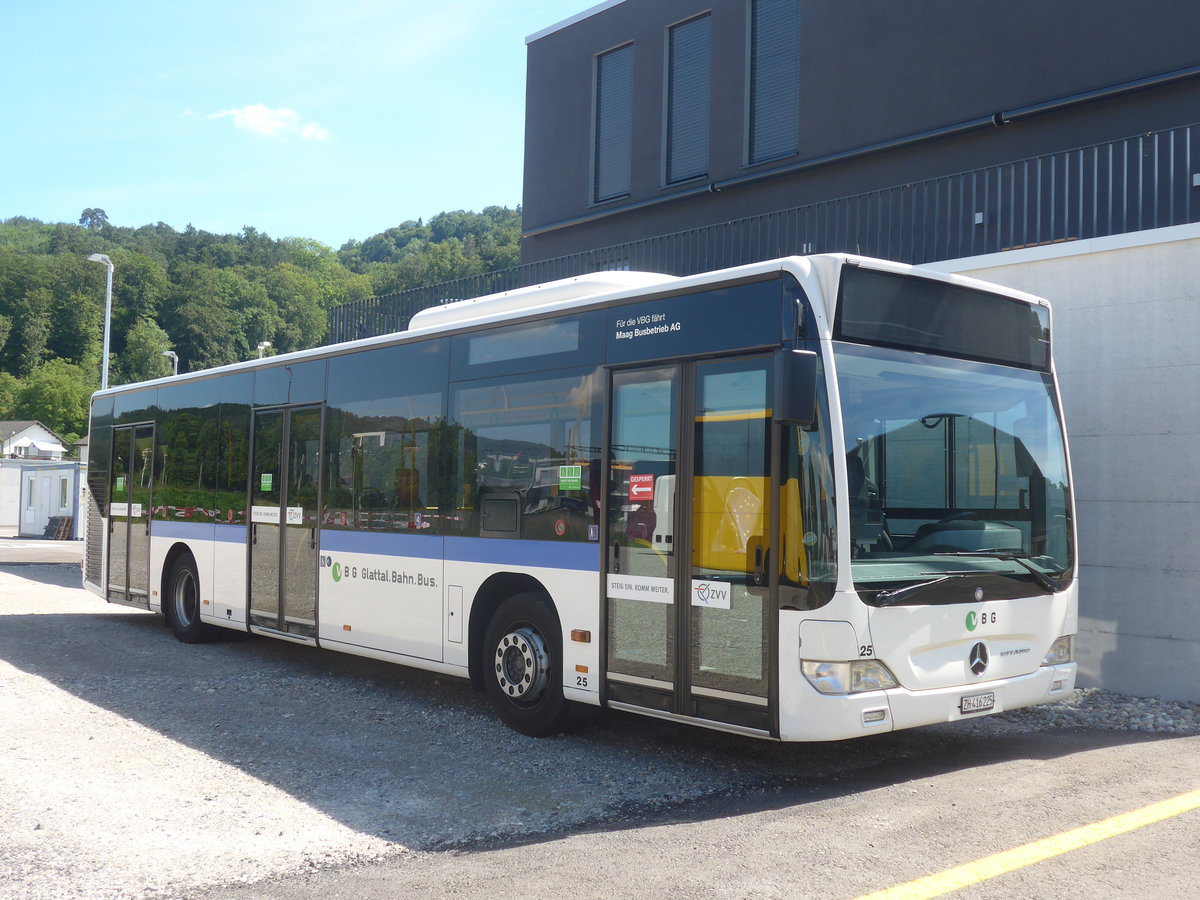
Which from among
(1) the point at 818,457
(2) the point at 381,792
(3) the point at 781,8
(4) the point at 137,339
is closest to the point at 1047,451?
(1) the point at 818,457

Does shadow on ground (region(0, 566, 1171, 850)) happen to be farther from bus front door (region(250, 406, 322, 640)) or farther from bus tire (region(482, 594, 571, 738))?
bus front door (region(250, 406, 322, 640))

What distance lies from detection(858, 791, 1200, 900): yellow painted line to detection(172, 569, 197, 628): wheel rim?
9629 mm

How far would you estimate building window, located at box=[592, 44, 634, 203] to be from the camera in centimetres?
1891

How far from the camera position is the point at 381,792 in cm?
643

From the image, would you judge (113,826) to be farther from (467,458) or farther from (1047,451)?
(1047,451)

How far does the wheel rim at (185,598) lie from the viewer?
41.4 ft

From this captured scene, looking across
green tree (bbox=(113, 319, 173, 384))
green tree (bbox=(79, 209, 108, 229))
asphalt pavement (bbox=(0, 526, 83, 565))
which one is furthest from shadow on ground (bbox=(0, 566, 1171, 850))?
green tree (bbox=(79, 209, 108, 229))

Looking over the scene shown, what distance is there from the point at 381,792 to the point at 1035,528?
431 centimetres

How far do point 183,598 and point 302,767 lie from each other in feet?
21.6

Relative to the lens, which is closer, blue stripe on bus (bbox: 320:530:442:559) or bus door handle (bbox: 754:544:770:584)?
bus door handle (bbox: 754:544:770:584)

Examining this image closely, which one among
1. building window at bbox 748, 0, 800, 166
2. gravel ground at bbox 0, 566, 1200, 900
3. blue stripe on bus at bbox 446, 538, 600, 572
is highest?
building window at bbox 748, 0, 800, 166

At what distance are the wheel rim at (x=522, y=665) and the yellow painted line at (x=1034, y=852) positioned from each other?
3376mm

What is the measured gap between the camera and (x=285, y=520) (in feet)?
35.2

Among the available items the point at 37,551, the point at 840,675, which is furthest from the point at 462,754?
the point at 37,551
